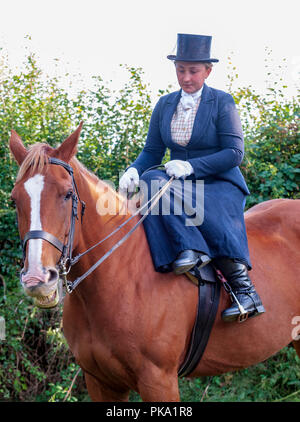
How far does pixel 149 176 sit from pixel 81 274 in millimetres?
880

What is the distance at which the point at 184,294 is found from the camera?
328 cm

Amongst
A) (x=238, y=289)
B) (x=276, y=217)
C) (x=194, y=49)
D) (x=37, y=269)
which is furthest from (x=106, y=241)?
(x=276, y=217)

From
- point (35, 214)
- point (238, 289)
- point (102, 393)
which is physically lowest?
point (102, 393)

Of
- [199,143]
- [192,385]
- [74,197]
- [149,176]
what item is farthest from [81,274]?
[192,385]

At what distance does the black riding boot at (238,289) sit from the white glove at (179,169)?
0.64 meters

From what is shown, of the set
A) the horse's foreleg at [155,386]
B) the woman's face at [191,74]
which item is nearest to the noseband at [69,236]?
the horse's foreleg at [155,386]

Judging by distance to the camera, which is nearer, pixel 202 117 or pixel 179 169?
pixel 179 169

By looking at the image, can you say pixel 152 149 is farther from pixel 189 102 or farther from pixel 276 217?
pixel 276 217

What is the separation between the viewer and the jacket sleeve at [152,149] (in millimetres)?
3988

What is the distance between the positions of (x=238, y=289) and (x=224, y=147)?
3.33ft

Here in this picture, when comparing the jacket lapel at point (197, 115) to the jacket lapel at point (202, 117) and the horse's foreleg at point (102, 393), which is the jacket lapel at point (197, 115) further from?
the horse's foreleg at point (102, 393)

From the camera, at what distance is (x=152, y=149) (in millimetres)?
4059

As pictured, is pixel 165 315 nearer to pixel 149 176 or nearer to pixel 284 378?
pixel 149 176
